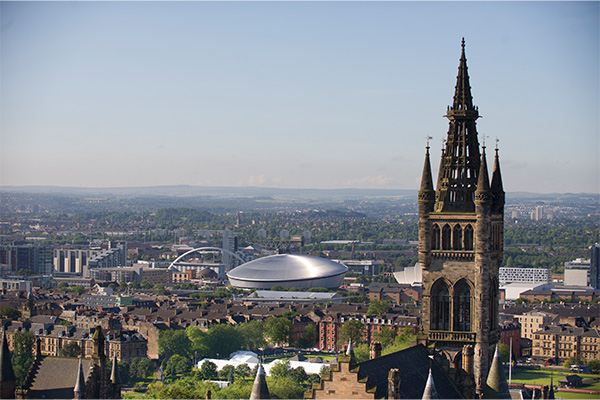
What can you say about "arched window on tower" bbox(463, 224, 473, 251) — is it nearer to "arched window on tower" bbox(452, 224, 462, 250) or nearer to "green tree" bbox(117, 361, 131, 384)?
"arched window on tower" bbox(452, 224, 462, 250)

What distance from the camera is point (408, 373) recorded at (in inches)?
1853

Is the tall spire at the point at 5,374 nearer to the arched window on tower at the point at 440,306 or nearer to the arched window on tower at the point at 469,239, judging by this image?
the arched window on tower at the point at 440,306

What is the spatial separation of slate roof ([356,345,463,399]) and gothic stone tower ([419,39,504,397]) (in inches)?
90.6

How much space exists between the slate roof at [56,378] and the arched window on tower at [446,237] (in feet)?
64.4

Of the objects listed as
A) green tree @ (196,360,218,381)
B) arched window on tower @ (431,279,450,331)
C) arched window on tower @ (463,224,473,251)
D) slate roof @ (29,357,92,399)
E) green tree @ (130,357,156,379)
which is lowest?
green tree @ (130,357,156,379)

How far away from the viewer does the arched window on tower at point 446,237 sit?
54438 mm

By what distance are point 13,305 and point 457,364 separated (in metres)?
135

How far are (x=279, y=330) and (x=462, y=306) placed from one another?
95.2 meters

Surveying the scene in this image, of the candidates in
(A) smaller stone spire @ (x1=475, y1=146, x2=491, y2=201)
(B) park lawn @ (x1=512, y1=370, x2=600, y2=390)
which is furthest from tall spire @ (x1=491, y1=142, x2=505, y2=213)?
(B) park lawn @ (x1=512, y1=370, x2=600, y2=390)

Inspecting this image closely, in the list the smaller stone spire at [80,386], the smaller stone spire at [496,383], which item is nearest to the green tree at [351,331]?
the smaller stone spire at [496,383]

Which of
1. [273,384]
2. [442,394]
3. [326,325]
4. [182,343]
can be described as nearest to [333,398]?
[442,394]

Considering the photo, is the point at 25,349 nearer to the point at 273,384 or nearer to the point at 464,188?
the point at 273,384

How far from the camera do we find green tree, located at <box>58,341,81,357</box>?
382ft

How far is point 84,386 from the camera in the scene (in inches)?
2088
